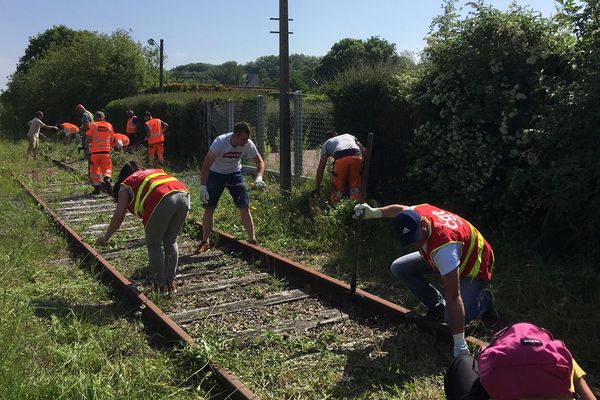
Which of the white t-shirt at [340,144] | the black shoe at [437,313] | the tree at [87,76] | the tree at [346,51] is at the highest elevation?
the tree at [346,51]

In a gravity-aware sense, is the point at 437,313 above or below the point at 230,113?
below

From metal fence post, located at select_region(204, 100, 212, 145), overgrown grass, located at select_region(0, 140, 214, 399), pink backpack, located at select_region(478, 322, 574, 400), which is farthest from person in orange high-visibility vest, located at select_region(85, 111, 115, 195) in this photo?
pink backpack, located at select_region(478, 322, 574, 400)

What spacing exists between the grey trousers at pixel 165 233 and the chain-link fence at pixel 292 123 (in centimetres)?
493

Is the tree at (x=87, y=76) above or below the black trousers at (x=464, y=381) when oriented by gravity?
above

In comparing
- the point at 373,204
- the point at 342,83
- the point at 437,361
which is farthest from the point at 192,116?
the point at 437,361

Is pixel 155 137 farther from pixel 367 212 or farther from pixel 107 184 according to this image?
pixel 367 212

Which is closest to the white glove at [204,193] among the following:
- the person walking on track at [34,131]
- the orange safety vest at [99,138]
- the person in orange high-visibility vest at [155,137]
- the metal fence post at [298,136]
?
the metal fence post at [298,136]

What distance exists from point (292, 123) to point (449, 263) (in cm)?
890

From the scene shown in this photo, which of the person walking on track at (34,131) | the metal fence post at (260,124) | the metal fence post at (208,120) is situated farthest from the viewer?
the person walking on track at (34,131)

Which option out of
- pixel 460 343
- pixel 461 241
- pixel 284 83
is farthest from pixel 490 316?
pixel 284 83

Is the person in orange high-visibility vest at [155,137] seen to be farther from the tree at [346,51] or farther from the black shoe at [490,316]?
the tree at [346,51]

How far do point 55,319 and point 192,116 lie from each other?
44.9 ft

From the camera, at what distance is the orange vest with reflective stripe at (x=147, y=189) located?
5.27m

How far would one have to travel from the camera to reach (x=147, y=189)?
531 centimetres
